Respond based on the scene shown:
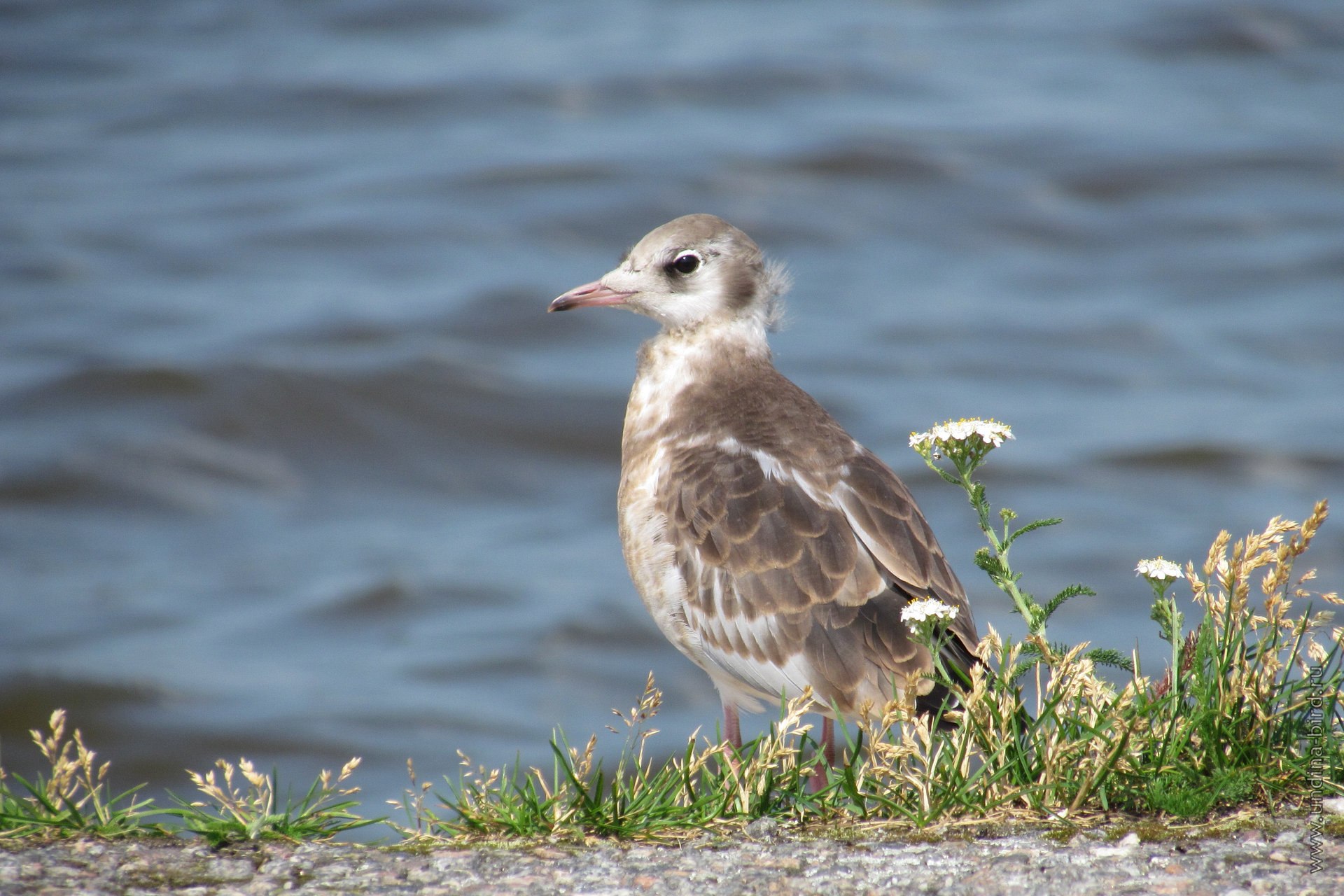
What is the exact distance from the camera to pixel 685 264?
21.5ft

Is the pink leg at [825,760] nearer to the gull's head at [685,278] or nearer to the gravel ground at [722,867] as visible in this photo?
the gravel ground at [722,867]

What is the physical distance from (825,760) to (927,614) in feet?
2.01

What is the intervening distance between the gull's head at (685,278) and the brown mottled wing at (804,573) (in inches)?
36.9

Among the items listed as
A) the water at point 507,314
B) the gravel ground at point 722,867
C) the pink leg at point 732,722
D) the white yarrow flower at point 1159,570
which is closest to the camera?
the gravel ground at point 722,867

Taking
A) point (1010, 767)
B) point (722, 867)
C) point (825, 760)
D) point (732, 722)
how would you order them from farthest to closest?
point (732, 722)
point (825, 760)
point (1010, 767)
point (722, 867)

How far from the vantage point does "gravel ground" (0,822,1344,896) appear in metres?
3.81

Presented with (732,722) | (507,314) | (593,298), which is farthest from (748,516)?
(507,314)

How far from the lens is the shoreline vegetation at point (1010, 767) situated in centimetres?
417

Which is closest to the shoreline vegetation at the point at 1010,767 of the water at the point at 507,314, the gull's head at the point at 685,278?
the gull's head at the point at 685,278

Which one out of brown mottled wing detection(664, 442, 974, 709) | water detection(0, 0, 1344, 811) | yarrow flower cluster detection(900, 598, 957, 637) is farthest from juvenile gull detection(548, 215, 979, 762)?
water detection(0, 0, 1344, 811)

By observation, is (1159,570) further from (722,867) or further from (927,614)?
(722,867)

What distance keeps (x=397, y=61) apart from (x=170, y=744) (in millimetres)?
14626

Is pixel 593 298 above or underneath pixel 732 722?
above

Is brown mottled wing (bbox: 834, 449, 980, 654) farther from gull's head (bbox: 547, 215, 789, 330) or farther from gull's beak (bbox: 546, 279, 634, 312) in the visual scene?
gull's beak (bbox: 546, 279, 634, 312)
